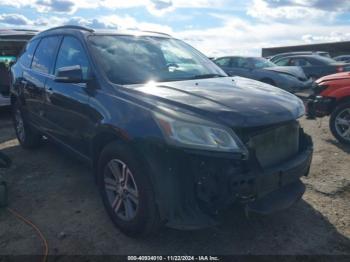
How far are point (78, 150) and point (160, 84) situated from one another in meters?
1.28

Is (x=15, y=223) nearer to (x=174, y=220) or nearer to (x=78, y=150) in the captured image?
(x=78, y=150)

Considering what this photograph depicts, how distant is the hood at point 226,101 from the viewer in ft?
9.07

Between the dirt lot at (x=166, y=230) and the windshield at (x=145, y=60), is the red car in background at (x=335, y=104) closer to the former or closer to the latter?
the dirt lot at (x=166, y=230)

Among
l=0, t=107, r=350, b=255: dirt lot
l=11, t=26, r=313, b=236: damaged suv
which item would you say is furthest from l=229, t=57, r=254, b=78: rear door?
l=11, t=26, r=313, b=236: damaged suv

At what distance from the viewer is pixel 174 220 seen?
2.77 metres

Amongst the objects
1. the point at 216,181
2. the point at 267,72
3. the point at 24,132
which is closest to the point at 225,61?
the point at 267,72

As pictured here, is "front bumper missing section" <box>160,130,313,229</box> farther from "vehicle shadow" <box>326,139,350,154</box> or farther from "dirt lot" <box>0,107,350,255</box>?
"vehicle shadow" <box>326,139,350,154</box>

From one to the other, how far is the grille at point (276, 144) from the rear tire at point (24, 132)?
12.2ft

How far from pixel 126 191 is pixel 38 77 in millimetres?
2481

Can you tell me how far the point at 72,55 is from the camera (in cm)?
407

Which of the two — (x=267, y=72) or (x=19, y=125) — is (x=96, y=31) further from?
(x=267, y=72)

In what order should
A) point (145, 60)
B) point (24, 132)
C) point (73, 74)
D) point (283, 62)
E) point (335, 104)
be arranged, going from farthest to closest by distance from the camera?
point (283, 62)
point (335, 104)
point (24, 132)
point (145, 60)
point (73, 74)

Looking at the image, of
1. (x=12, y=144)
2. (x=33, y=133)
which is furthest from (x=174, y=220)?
(x=12, y=144)

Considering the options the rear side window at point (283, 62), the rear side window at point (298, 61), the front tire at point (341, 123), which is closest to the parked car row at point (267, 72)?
the rear side window at point (298, 61)
